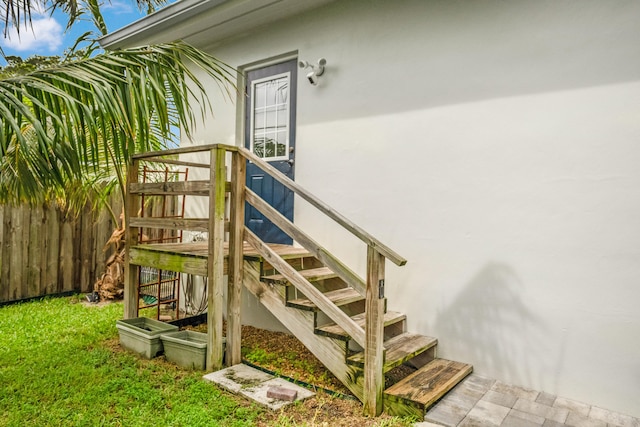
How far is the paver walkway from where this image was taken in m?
2.44

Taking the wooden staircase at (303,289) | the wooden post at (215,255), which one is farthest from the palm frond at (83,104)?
the wooden staircase at (303,289)

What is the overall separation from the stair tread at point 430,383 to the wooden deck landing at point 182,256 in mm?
1436

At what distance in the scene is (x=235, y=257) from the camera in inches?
136

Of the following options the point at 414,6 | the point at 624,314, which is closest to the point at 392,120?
the point at 414,6

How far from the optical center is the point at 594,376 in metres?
2.71

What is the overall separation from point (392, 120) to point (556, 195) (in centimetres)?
144

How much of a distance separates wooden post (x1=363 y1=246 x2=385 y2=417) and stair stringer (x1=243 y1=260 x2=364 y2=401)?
12 cm

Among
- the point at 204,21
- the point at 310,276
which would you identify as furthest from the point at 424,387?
the point at 204,21

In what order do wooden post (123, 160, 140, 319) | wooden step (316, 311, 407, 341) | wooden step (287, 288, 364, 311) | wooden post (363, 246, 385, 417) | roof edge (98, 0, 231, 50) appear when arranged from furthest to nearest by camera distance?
roof edge (98, 0, 231, 50)
wooden post (123, 160, 140, 319)
wooden step (287, 288, 364, 311)
wooden step (316, 311, 407, 341)
wooden post (363, 246, 385, 417)

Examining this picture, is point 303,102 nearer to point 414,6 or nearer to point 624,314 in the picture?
point 414,6

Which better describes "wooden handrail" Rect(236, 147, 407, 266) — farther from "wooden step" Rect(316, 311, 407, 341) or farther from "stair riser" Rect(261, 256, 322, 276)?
"stair riser" Rect(261, 256, 322, 276)

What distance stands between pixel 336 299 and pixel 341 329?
40 centimetres

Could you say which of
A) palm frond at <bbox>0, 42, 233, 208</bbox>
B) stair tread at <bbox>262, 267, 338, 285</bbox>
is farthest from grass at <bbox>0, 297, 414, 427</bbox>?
palm frond at <bbox>0, 42, 233, 208</bbox>

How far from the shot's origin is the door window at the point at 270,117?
177 inches
